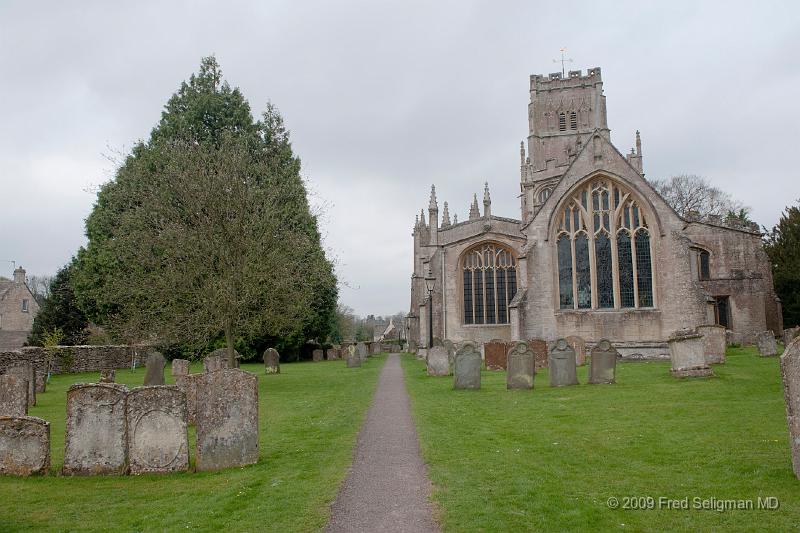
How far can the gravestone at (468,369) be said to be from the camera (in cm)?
1645

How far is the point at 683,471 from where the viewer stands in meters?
7.03

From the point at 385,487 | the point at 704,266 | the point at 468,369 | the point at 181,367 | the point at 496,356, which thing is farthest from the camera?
the point at 704,266

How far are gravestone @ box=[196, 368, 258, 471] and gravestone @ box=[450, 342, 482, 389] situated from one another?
9.03m

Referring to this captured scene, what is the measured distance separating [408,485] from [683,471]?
10.8 ft

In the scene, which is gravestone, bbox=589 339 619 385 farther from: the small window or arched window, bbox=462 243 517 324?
the small window

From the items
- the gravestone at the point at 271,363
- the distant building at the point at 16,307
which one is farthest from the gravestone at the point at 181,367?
the distant building at the point at 16,307

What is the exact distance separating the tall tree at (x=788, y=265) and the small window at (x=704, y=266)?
6.12 metres

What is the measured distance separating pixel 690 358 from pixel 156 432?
1390 cm

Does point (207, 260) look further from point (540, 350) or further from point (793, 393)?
point (793, 393)

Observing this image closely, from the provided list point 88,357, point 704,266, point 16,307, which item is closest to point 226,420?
point 88,357

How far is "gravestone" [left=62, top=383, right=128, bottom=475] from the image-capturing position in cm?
789

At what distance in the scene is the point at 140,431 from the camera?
26.2 ft

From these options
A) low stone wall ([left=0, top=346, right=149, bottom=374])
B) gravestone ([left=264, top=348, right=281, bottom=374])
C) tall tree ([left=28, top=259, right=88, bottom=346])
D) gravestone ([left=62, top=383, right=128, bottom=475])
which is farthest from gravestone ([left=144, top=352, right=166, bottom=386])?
tall tree ([left=28, top=259, right=88, bottom=346])

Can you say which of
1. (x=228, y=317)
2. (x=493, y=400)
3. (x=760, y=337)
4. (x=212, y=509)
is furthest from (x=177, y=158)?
(x=760, y=337)
